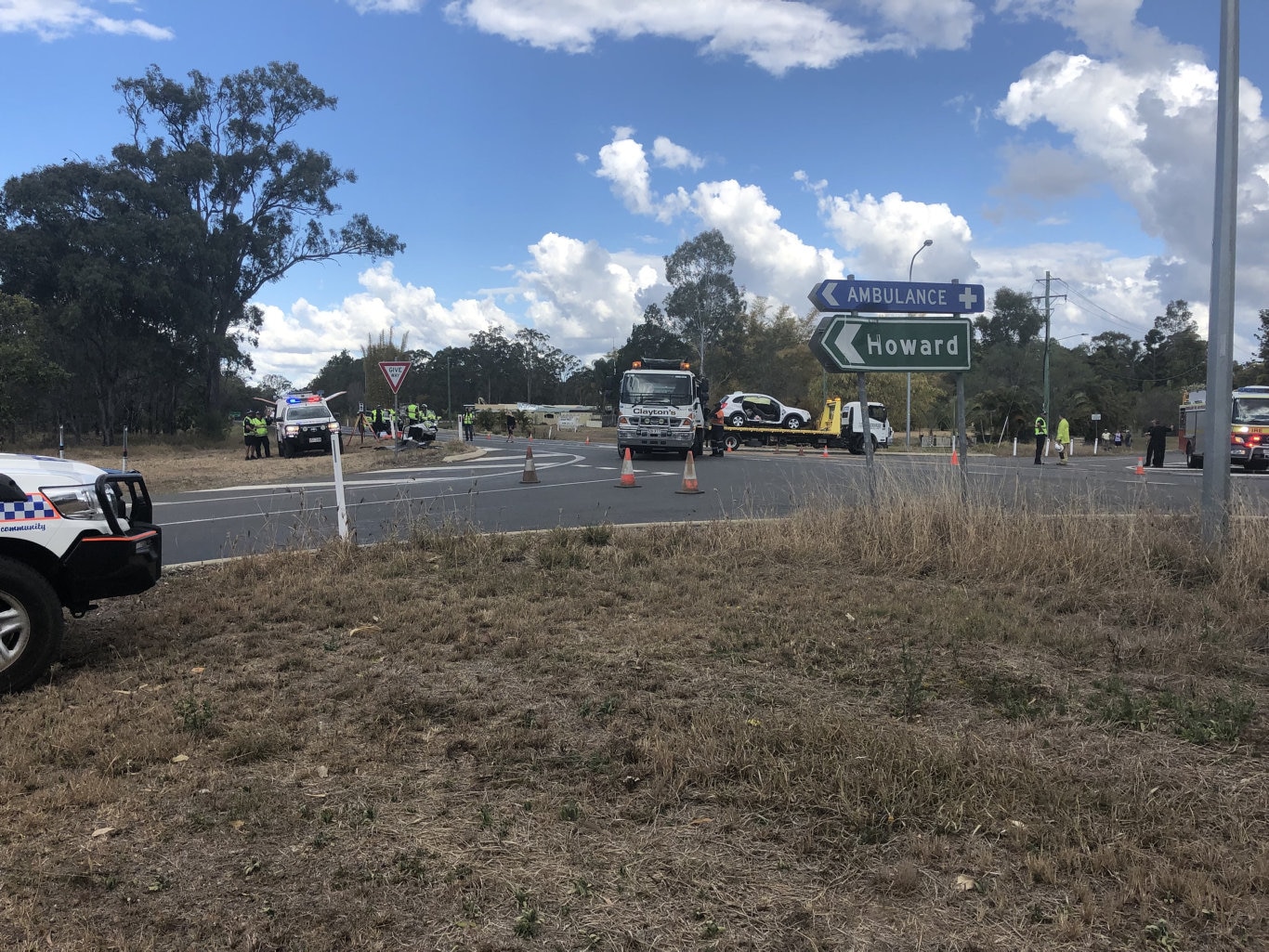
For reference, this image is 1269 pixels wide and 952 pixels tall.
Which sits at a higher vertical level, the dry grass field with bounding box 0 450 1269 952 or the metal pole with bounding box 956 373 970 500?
the metal pole with bounding box 956 373 970 500

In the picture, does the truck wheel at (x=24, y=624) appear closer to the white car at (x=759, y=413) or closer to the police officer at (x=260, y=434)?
the police officer at (x=260, y=434)

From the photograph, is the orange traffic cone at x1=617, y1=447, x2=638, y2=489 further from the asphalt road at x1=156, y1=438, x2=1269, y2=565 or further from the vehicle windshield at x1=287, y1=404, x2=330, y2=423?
the vehicle windshield at x1=287, y1=404, x2=330, y2=423

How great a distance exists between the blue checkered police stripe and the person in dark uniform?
2919cm

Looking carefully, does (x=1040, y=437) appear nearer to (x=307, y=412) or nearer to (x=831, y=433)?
(x=831, y=433)

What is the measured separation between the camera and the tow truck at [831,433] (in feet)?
117

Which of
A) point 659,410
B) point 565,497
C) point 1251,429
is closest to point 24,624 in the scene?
point 565,497

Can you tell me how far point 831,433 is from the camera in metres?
36.8

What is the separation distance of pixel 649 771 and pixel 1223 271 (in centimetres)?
720

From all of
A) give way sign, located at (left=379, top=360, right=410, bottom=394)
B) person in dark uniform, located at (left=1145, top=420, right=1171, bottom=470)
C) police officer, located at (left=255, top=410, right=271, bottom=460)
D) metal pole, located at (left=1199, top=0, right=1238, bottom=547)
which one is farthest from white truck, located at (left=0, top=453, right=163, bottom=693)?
person in dark uniform, located at (left=1145, top=420, right=1171, bottom=470)

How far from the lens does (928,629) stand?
548 centimetres

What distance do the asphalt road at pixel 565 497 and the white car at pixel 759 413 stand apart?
16103mm

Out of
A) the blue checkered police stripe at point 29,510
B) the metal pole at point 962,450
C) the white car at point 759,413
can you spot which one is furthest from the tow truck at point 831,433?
the blue checkered police stripe at point 29,510

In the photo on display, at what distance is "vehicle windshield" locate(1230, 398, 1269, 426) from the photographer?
2392 centimetres

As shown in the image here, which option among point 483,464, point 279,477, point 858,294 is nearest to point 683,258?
point 483,464
